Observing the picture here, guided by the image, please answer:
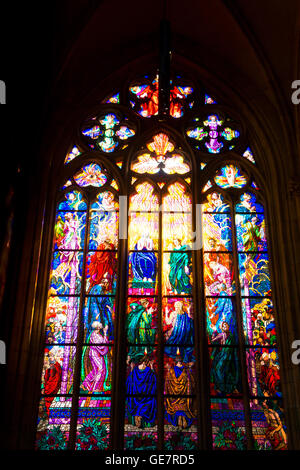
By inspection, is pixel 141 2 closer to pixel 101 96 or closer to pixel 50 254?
pixel 101 96

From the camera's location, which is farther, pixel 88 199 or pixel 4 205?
pixel 88 199

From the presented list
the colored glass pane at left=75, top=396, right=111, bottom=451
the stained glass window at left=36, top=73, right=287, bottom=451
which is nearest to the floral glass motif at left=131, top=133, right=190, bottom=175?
the stained glass window at left=36, top=73, right=287, bottom=451

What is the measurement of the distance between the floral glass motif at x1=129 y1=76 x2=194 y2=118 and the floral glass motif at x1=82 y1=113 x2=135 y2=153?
40cm

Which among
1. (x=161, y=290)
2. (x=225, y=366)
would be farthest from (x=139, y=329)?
(x=225, y=366)

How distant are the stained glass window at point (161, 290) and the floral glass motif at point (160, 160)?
2 centimetres

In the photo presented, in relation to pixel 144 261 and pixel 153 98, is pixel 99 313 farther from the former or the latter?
pixel 153 98

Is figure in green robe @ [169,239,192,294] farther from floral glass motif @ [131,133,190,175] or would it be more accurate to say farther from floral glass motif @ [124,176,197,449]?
floral glass motif @ [131,133,190,175]

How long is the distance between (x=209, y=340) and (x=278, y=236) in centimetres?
184

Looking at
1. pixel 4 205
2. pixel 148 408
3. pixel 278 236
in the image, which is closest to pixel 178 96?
pixel 278 236

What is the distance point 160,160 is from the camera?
1084 centimetres

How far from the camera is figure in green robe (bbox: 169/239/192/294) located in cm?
957

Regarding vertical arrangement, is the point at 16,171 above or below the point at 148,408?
above

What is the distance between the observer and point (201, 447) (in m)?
8.32
